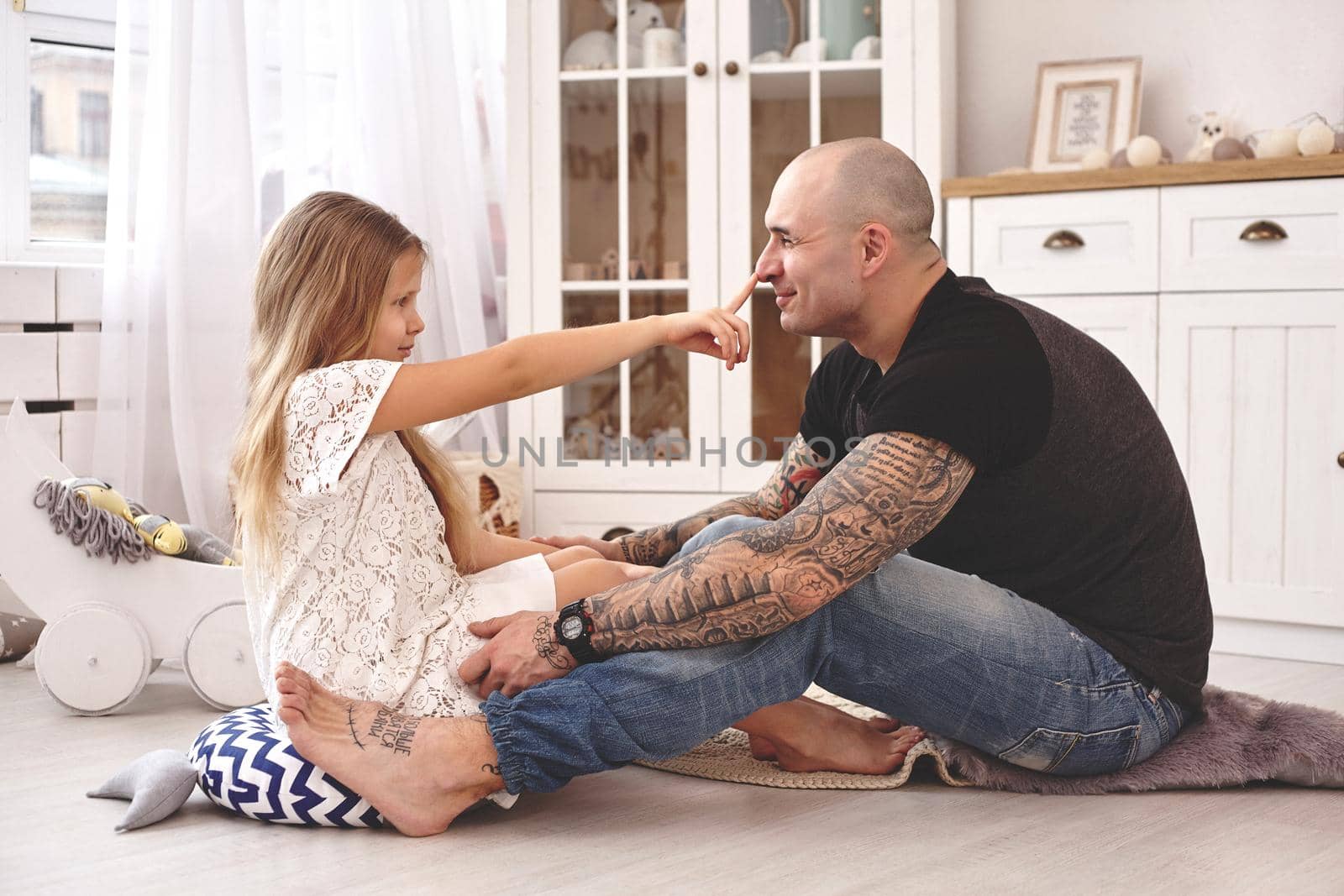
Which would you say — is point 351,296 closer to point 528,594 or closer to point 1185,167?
point 528,594

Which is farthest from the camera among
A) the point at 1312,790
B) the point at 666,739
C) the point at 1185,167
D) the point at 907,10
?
the point at 907,10

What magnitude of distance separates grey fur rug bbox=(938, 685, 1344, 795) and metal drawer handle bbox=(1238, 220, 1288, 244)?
111cm

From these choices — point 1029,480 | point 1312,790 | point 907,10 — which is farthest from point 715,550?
point 907,10

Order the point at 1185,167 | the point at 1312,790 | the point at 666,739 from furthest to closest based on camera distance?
the point at 1185,167
the point at 1312,790
the point at 666,739

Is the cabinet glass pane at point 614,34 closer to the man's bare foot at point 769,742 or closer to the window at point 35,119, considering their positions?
the window at point 35,119

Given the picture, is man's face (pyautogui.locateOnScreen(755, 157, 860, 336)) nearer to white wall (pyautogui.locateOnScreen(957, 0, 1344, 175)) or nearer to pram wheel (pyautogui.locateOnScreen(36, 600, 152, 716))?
pram wheel (pyautogui.locateOnScreen(36, 600, 152, 716))

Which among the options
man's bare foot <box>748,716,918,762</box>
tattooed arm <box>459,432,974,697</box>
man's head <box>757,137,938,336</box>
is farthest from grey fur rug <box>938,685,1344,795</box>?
man's head <box>757,137,938,336</box>

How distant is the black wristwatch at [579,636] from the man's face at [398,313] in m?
0.40

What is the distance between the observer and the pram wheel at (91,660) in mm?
1979

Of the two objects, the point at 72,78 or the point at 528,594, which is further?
the point at 72,78

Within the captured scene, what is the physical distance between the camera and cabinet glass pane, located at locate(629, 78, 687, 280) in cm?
291

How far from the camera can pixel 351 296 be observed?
5.12 ft

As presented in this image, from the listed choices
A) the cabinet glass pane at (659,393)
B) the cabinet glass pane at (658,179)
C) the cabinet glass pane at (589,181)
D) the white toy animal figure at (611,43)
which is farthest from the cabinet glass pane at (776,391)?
the white toy animal figure at (611,43)

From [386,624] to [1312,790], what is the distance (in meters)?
1.09
